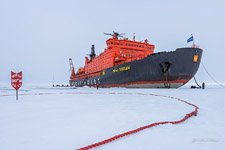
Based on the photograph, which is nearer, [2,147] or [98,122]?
[2,147]

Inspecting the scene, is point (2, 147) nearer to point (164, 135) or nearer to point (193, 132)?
point (164, 135)

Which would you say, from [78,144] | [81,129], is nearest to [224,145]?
[78,144]

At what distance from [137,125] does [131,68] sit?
21.9m

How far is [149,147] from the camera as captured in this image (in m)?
3.26

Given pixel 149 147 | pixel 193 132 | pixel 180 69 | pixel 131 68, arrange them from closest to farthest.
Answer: pixel 149 147 < pixel 193 132 < pixel 180 69 < pixel 131 68

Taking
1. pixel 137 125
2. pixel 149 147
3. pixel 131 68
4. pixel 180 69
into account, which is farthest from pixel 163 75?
pixel 149 147

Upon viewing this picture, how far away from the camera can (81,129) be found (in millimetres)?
4391

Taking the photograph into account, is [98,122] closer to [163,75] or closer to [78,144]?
[78,144]

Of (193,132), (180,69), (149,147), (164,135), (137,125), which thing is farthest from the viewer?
(180,69)

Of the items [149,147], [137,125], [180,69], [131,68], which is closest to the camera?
[149,147]

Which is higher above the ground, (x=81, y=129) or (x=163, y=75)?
(x=163, y=75)

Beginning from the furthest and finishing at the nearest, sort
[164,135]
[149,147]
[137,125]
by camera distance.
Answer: [137,125]
[164,135]
[149,147]

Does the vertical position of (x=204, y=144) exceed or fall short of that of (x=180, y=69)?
it falls short

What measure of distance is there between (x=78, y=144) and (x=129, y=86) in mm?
24977
